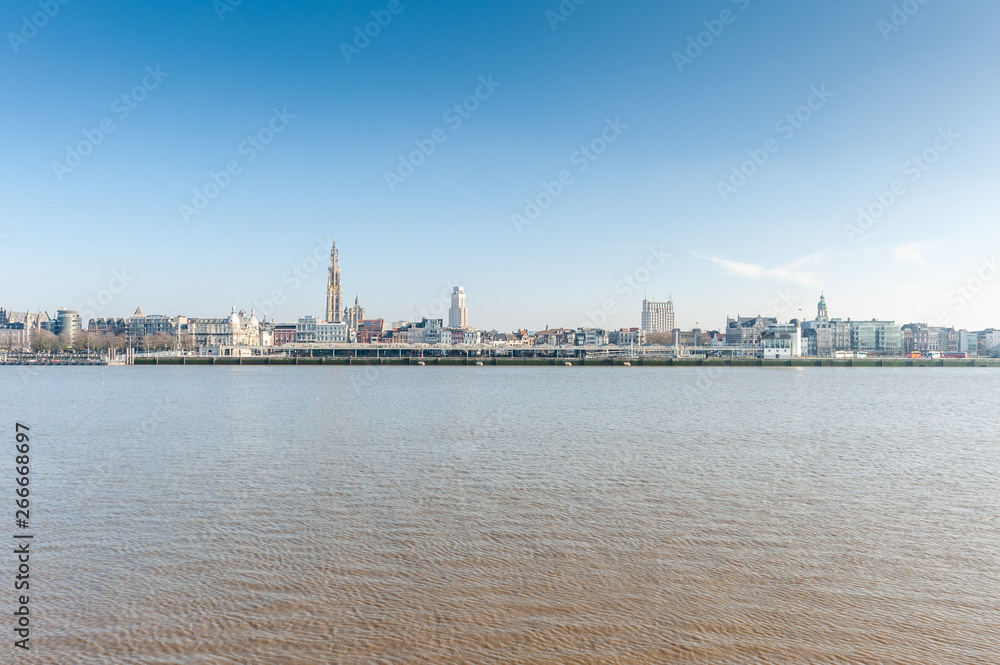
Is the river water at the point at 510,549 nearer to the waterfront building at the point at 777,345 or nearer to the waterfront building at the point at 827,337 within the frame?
the waterfront building at the point at 777,345

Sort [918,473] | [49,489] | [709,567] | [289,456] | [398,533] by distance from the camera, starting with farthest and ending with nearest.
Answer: [289,456] < [918,473] < [49,489] < [398,533] < [709,567]

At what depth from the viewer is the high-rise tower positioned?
186 m

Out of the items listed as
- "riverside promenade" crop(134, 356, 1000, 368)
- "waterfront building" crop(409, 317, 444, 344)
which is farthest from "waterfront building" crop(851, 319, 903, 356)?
"waterfront building" crop(409, 317, 444, 344)

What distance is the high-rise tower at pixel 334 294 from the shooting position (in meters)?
186

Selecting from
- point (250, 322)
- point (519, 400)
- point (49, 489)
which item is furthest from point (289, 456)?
point (250, 322)

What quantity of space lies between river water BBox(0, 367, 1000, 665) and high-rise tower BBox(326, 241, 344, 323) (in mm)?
163929

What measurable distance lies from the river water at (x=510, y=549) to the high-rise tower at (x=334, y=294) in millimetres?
163929

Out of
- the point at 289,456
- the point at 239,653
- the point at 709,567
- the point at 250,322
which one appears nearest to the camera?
the point at 239,653

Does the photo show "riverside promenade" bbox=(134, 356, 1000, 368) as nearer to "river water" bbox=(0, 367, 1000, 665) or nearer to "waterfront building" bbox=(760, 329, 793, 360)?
"waterfront building" bbox=(760, 329, 793, 360)

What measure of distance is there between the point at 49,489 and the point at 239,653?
11058 millimetres

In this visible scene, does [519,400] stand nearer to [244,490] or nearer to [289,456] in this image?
[289,456]

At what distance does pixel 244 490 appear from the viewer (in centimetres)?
1593

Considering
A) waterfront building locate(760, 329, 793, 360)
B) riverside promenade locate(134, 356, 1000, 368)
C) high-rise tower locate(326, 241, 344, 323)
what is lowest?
riverside promenade locate(134, 356, 1000, 368)

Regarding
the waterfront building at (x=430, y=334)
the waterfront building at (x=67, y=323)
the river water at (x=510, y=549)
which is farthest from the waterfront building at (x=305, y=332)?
the river water at (x=510, y=549)
